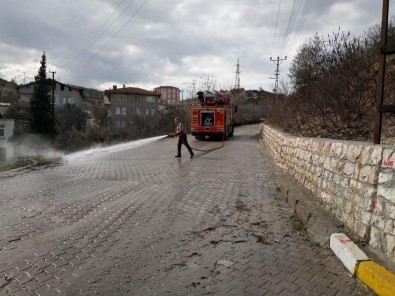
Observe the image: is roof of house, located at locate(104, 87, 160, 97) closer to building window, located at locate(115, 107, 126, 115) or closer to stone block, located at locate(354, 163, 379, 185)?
building window, located at locate(115, 107, 126, 115)

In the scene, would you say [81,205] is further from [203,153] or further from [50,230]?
[203,153]

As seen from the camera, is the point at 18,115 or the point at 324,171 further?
the point at 18,115

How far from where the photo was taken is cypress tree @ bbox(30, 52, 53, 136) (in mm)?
57188

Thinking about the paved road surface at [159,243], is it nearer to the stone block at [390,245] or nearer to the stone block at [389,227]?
the stone block at [390,245]

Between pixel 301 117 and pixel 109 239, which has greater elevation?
pixel 301 117

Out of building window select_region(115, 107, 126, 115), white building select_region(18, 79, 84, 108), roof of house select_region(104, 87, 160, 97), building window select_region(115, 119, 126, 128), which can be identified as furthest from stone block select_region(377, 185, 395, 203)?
white building select_region(18, 79, 84, 108)

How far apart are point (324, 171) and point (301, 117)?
733cm

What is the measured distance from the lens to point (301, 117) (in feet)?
44.0

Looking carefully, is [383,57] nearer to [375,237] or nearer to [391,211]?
[391,211]

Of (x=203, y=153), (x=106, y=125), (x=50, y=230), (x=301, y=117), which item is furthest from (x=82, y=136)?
(x=50, y=230)

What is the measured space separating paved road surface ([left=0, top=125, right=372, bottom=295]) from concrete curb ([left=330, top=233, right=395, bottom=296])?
10 cm

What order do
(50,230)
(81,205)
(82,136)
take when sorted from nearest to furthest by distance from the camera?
(50,230) → (81,205) → (82,136)

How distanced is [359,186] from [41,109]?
2325 inches

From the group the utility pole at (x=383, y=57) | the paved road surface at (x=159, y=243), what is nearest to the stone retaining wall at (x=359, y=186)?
the utility pole at (x=383, y=57)
